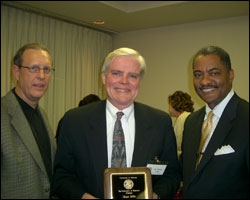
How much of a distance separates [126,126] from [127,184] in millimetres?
449

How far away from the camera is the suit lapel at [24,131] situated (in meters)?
A: 1.81

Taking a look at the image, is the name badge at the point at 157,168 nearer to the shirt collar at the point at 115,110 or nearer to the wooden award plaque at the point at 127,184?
the wooden award plaque at the point at 127,184

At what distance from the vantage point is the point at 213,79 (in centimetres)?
208

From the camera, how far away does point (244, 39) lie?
5.71 m

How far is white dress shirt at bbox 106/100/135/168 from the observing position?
6.12 ft

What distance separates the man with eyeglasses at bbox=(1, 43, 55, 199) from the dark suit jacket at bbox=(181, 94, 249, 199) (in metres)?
1.02

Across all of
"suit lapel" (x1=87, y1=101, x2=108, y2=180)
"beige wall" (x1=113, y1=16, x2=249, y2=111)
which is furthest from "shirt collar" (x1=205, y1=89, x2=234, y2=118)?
"beige wall" (x1=113, y1=16, x2=249, y2=111)

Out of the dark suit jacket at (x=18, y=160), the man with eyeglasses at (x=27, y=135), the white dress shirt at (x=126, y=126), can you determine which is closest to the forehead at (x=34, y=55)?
the man with eyeglasses at (x=27, y=135)

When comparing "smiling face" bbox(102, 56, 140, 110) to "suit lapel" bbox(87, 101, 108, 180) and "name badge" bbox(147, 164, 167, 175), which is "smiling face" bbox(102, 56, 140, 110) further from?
"name badge" bbox(147, 164, 167, 175)

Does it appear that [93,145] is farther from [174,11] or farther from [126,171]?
[174,11]

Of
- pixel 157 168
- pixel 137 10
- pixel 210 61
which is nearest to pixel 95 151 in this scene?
pixel 157 168

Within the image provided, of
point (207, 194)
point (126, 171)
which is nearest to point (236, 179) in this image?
point (207, 194)

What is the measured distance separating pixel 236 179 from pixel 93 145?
952mm

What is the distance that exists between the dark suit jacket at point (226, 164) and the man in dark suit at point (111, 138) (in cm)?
15
